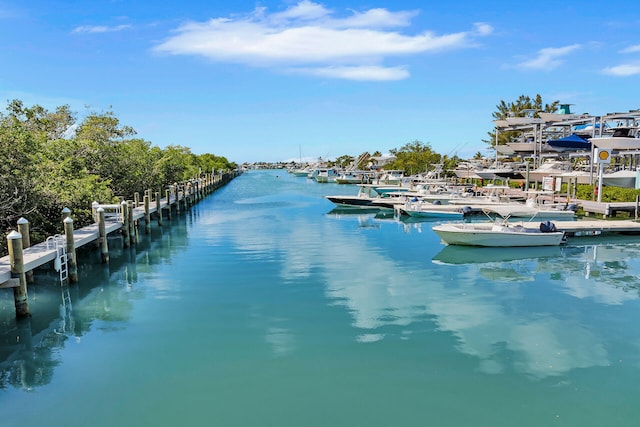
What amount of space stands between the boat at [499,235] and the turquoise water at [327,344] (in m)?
2.16

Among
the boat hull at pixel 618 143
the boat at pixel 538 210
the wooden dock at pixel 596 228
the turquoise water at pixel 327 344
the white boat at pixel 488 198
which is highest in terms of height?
the boat hull at pixel 618 143

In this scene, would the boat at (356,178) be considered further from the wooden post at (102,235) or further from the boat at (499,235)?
the wooden post at (102,235)

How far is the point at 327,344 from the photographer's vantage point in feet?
38.3

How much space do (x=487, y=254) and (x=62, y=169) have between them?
1978 cm

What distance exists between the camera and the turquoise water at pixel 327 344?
29.0 ft

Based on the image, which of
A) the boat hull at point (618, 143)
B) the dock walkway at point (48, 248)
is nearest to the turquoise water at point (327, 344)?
the dock walkway at point (48, 248)

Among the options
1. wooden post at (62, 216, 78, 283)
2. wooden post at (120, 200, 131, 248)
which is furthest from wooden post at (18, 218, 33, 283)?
wooden post at (120, 200, 131, 248)

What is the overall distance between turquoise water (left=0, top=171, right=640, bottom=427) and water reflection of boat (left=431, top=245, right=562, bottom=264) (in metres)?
0.40

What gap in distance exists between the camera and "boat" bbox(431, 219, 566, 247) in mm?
23359

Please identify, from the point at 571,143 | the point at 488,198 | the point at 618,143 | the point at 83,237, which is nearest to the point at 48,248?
the point at 83,237

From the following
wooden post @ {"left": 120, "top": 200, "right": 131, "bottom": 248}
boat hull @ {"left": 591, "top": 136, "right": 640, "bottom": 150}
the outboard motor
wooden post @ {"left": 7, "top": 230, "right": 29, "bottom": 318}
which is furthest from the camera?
boat hull @ {"left": 591, "top": 136, "right": 640, "bottom": 150}

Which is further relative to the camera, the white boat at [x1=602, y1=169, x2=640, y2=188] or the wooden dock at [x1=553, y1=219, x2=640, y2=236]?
the white boat at [x1=602, y1=169, x2=640, y2=188]

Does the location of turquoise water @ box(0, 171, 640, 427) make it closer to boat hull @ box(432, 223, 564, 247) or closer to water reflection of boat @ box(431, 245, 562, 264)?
water reflection of boat @ box(431, 245, 562, 264)

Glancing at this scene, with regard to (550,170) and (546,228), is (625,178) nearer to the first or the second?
(550,170)
